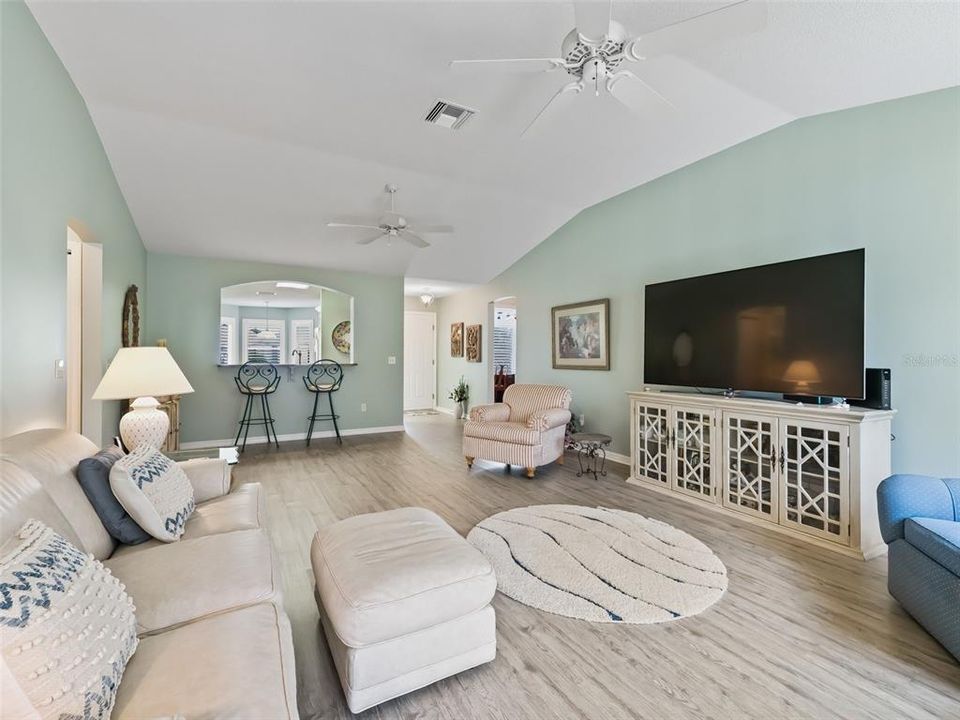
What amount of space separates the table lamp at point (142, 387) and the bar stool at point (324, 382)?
124 inches

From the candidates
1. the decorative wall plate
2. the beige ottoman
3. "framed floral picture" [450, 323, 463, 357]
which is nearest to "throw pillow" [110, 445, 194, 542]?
the beige ottoman

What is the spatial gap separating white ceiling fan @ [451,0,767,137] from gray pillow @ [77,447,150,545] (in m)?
2.26

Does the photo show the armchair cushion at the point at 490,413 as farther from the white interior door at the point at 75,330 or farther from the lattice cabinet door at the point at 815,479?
the white interior door at the point at 75,330

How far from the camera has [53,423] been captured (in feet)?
7.20

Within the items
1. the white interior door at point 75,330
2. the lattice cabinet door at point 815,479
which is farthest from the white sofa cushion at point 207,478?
the lattice cabinet door at point 815,479

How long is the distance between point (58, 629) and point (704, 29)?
277cm

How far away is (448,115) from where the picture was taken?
10.3 feet

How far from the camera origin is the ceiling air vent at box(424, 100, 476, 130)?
303 centimetres

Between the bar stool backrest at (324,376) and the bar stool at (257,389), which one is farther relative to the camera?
the bar stool backrest at (324,376)

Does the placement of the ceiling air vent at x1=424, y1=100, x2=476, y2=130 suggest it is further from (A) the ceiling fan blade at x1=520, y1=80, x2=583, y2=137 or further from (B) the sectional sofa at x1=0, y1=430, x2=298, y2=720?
(B) the sectional sofa at x1=0, y1=430, x2=298, y2=720

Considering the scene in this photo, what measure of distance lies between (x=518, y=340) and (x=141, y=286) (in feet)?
15.6

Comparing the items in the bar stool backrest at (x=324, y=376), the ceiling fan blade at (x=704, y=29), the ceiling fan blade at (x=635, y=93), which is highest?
the ceiling fan blade at (x=635, y=93)

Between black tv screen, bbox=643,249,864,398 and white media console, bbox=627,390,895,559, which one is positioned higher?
black tv screen, bbox=643,249,864,398

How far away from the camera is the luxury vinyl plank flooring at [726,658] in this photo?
146 centimetres
